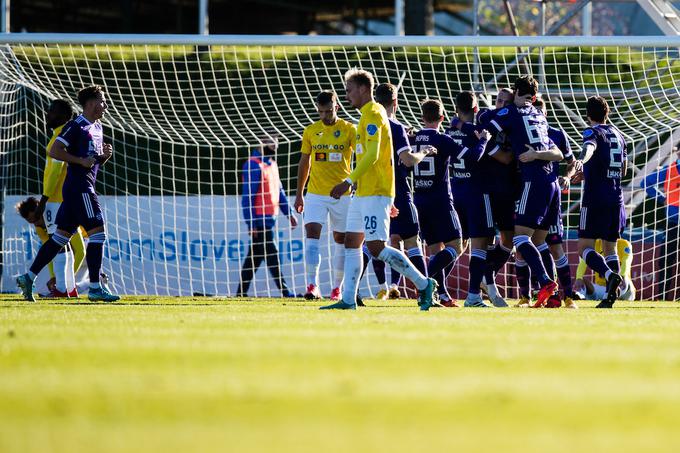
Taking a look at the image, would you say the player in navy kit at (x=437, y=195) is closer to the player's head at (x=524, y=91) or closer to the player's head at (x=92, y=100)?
the player's head at (x=524, y=91)

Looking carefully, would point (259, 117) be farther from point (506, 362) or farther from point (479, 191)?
point (506, 362)

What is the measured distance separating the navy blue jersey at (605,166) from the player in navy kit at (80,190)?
14.9 feet

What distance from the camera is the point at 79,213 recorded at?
1012 cm

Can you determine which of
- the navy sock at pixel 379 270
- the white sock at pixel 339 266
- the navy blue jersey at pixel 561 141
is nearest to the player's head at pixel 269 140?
the navy sock at pixel 379 270

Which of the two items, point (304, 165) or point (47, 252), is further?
point (304, 165)

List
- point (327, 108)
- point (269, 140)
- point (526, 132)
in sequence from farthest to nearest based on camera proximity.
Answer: point (269, 140) < point (327, 108) < point (526, 132)

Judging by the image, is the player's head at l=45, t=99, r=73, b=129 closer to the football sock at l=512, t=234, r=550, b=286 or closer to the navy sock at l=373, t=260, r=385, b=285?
the navy sock at l=373, t=260, r=385, b=285

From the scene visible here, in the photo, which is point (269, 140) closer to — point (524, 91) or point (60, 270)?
point (60, 270)

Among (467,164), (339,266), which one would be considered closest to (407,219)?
(467,164)

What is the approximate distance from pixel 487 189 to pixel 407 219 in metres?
0.81

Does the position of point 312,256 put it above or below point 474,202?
below

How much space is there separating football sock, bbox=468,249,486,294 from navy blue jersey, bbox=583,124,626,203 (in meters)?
1.24

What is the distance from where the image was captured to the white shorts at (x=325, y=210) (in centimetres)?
1127

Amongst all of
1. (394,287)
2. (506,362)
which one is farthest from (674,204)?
(506,362)
